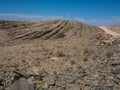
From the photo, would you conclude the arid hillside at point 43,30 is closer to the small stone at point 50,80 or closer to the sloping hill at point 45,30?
the sloping hill at point 45,30

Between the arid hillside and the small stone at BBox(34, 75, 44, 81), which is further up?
the arid hillside

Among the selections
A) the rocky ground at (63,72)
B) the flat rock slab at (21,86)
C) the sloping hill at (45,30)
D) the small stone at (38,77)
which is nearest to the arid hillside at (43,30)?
the sloping hill at (45,30)

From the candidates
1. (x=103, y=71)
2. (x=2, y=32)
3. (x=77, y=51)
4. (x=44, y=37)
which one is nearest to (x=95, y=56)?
(x=77, y=51)

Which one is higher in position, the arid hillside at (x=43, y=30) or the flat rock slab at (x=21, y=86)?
the arid hillside at (x=43, y=30)

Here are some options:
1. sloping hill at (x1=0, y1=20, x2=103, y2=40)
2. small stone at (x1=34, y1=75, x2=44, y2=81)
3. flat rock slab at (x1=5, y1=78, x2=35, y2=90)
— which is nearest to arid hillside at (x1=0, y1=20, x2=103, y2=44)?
sloping hill at (x1=0, y1=20, x2=103, y2=40)

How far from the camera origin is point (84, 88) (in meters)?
8.27

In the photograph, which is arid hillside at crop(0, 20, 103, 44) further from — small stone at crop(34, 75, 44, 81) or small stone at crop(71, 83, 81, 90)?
small stone at crop(71, 83, 81, 90)

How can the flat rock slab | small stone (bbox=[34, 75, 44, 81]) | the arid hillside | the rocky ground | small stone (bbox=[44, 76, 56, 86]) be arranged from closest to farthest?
1. the flat rock slab
2. the rocky ground
3. small stone (bbox=[44, 76, 56, 86])
4. small stone (bbox=[34, 75, 44, 81])
5. the arid hillside

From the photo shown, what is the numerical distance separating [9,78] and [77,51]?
20.4 feet

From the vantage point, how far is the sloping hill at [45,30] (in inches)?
956

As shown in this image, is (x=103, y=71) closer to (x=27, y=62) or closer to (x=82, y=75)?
(x=82, y=75)

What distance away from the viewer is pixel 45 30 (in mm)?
25703

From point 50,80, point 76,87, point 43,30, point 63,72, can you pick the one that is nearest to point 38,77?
point 50,80

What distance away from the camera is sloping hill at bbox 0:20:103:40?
2428 centimetres
